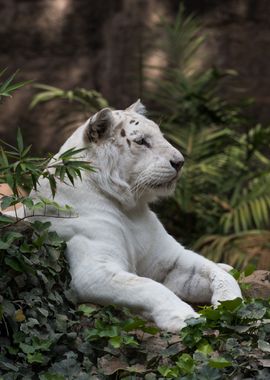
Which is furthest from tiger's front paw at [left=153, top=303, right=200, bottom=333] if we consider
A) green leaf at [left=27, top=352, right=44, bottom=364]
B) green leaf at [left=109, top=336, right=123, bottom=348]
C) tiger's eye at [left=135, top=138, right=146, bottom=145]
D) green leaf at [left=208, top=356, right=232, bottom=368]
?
tiger's eye at [left=135, top=138, right=146, bottom=145]

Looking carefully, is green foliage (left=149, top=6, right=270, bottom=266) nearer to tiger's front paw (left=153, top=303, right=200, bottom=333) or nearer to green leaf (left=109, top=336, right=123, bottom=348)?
tiger's front paw (left=153, top=303, right=200, bottom=333)

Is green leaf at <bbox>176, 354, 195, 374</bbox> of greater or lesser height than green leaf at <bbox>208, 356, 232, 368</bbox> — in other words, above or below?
below

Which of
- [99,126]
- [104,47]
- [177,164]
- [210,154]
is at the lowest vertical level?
[210,154]

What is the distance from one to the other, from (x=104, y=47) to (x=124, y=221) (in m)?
6.54

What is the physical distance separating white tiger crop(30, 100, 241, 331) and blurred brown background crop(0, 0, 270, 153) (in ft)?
18.3

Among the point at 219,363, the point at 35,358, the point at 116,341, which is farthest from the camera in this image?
the point at 116,341

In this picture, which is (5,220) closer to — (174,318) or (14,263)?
(14,263)

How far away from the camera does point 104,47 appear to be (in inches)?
450

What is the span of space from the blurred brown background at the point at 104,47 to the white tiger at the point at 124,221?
18.3ft

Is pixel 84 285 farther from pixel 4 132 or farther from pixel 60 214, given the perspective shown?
pixel 4 132

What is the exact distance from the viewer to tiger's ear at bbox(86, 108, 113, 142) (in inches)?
205

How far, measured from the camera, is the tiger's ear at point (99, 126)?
17.1 feet

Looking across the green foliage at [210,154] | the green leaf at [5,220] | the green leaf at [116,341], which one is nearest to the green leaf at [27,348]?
the green leaf at [116,341]

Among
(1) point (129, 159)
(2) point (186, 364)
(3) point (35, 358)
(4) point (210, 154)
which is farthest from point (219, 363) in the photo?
(4) point (210, 154)
